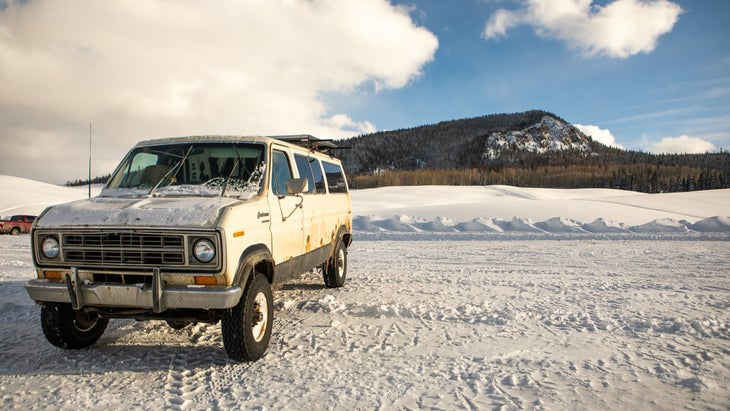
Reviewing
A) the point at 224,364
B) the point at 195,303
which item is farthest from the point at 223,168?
the point at 224,364

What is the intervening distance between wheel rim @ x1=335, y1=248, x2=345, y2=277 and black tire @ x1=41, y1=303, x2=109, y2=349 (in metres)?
3.65

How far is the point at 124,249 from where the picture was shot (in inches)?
151

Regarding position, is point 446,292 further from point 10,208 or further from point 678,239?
point 10,208

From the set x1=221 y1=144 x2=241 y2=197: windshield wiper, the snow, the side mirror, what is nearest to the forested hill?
the snow

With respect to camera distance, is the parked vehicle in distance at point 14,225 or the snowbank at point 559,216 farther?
the parked vehicle in distance at point 14,225

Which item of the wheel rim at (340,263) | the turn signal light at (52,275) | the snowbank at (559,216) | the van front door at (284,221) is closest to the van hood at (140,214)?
the turn signal light at (52,275)

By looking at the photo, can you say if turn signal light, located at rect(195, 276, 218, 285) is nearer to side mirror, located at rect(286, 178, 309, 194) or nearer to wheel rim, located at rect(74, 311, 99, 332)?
side mirror, located at rect(286, 178, 309, 194)

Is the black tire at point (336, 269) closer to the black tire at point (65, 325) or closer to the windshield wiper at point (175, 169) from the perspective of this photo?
the windshield wiper at point (175, 169)

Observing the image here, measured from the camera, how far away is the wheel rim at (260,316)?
14.2 ft

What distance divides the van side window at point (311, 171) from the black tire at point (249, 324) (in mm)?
1894

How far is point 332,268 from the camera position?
716cm

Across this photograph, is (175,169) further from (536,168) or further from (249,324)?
(536,168)

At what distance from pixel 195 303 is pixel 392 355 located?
195 cm

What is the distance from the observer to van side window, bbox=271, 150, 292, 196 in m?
4.94
